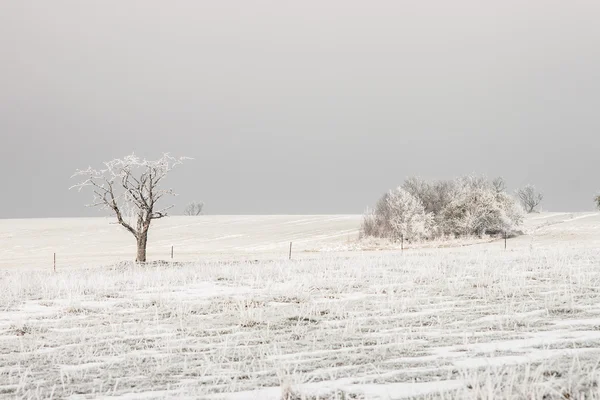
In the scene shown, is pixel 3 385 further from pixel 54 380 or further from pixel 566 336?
pixel 566 336

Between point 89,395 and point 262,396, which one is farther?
point 89,395

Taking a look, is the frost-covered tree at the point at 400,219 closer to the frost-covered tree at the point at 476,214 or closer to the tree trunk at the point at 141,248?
the frost-covered tree at the point at 476,214

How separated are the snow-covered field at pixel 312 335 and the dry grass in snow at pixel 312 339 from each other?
30 mm

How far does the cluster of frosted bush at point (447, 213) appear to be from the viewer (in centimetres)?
5569

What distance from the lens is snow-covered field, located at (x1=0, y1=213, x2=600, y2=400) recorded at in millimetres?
6207

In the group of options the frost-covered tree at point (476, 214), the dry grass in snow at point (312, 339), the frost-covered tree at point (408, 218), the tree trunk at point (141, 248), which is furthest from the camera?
the frost-covered tree at point (476, 214)

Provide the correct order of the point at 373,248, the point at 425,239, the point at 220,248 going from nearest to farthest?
1. the point at 373,248
2. the point at 425,239
3. the point at 220,248

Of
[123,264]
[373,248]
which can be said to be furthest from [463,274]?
[373,248]

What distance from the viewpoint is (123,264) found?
32.3m

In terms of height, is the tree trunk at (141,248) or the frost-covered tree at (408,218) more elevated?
the frost-covered tree at (408,218)

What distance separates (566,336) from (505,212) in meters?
51.5

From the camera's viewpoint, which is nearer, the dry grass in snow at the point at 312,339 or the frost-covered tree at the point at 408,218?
the dry grass in snow at the point at 312,339

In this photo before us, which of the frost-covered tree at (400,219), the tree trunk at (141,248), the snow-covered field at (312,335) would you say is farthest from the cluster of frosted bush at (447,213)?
the snow-covered field at (312,335)

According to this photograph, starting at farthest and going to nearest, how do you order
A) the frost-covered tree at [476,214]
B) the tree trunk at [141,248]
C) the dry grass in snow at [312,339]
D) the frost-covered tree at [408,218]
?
the frost-covered tree at [476,214], the frost-covered tree at [408,218], the tree trunk at [141,248], the dry grass in snow at [312,339]
